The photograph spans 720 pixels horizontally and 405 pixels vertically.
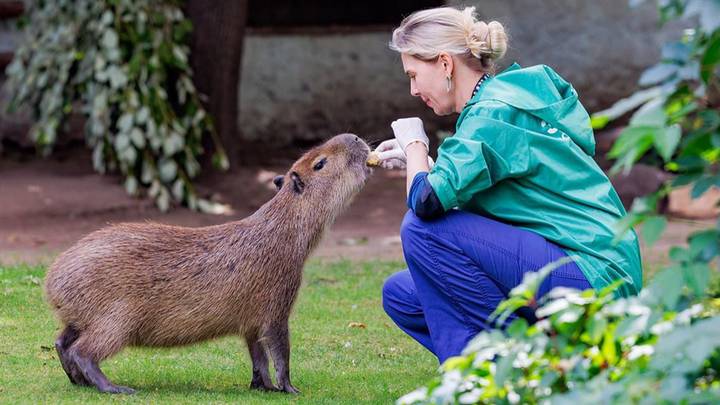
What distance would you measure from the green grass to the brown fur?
151mm

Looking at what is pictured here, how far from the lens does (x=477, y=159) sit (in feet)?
12.1

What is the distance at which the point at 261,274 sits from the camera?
14.7 feet

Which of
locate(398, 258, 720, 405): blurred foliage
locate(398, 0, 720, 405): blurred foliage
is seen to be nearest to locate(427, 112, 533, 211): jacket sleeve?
locate(398, 258, 720, 405): blurred foliage

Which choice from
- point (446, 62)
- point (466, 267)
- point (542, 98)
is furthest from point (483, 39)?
point (466, 267)

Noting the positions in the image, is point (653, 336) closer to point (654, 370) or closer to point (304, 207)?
point (654, 370)

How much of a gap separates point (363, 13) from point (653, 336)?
9.51 m

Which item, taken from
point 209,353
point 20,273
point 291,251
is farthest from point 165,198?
point 291,251

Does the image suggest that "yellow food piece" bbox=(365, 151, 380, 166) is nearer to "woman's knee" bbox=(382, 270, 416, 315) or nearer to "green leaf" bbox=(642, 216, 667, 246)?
"woman's knee" bbox=(382, 270, 416, 315)

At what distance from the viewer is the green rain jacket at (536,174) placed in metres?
3.75

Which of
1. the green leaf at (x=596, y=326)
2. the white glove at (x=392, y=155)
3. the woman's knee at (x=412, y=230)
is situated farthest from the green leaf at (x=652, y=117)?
the white glove at (x=392, y=155)

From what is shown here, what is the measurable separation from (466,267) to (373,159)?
72 centimetres

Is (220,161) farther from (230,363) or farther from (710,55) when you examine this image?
(710,55)

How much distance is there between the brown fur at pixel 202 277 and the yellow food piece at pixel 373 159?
0.81 ft

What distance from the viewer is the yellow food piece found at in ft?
14.4
